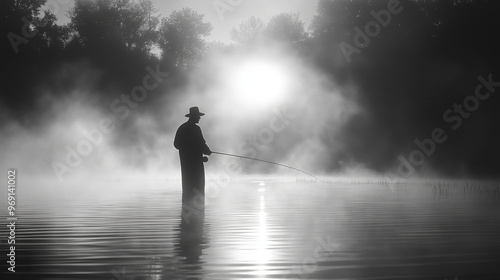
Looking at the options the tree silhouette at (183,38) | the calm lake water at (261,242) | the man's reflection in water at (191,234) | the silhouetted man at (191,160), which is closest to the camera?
the calm lake water at (261,242)

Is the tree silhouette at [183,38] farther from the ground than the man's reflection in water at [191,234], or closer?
farther from the ground

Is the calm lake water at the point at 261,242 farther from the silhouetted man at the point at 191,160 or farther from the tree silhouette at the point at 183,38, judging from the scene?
the tree silhouette at the point at 183,38

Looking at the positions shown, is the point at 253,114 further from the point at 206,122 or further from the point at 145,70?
the point at 145,70

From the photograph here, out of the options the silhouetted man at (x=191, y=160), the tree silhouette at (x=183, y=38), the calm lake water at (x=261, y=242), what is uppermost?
the tree silhouette at (x=183, y=38)

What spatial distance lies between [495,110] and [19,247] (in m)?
38.2

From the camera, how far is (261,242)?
1288 cm

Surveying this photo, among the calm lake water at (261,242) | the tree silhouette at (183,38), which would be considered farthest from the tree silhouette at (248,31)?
the calm lake water at (261,242)

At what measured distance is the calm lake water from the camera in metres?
9.62

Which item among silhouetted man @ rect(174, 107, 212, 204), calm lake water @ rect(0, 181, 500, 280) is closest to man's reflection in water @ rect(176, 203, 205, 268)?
calm lake water @ rect(0, 181, 500, 280)

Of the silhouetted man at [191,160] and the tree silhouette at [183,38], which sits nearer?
the silhouetted man at [191,160]

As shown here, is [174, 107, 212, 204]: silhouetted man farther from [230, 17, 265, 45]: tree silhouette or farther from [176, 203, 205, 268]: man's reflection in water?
[230, 17, 265, 45]: tree silhouette

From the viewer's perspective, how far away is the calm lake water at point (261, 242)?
379 inches

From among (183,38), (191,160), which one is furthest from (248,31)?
(191,160)

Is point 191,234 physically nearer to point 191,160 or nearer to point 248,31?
point 191,160
